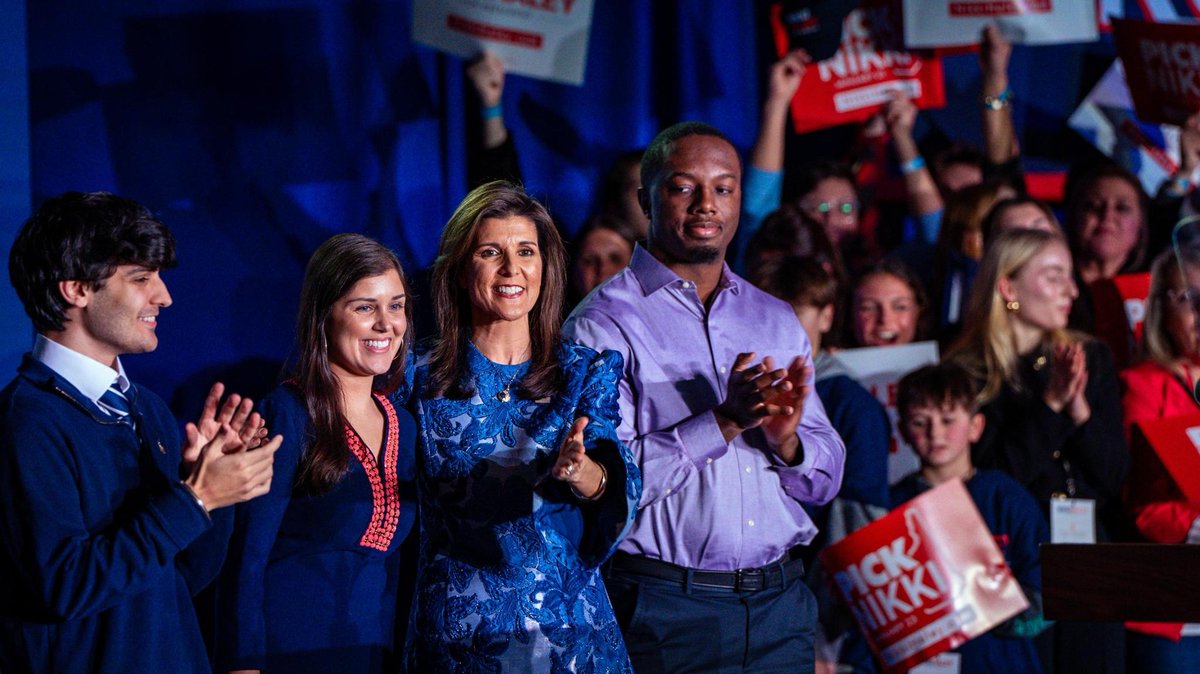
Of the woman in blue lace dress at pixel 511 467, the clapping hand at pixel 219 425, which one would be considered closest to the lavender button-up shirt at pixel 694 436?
the woman in blue lace dress at pixel 511 467

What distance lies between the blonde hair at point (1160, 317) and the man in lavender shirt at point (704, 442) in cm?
155

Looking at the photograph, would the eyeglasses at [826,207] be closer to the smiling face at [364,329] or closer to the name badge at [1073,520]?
the name badge at [1073,520]

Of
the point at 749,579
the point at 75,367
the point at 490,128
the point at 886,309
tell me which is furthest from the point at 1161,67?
the point at 75,367

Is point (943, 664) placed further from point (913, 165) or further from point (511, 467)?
point (913, 165)

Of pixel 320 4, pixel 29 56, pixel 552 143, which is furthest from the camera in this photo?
pixel 552 143

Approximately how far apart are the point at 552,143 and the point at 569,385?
2498mm

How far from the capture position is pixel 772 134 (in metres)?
4.43

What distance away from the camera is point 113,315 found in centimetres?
207

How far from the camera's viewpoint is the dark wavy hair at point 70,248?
2.02m

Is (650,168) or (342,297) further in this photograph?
(650,168)

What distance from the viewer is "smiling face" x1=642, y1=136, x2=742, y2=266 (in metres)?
2.76

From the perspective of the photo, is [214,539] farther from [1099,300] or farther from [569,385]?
[1099,300]

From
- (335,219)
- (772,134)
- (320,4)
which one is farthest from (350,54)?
(772,134)

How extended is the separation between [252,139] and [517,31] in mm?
989
